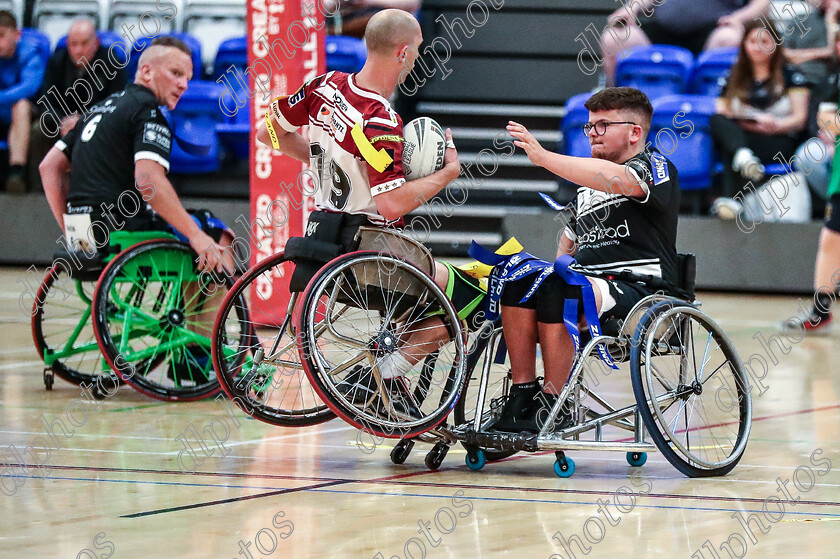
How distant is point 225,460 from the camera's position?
363 cm

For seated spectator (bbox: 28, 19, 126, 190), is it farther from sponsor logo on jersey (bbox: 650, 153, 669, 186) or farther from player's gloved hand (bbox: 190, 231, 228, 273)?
sponsor logo on jersey (bbox: 650, 153, 669, 186)

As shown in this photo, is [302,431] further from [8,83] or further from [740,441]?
[8,83]

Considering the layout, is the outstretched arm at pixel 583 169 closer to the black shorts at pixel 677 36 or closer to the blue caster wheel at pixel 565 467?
the blue caster wheel at pixel 565 467

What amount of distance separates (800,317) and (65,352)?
4.75 metres

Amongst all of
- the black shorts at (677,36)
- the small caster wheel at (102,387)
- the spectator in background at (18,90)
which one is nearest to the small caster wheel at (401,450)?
the small caster wheel at (102,387)

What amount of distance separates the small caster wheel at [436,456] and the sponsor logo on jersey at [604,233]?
81cm

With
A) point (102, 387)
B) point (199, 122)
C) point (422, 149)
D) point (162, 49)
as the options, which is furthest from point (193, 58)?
point (422, 149)

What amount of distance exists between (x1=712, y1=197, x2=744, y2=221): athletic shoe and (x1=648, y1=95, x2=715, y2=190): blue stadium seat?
0.32m

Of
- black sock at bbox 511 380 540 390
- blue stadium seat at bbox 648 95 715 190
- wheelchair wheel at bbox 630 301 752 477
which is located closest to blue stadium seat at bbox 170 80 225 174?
blue stadium seat at bbox 648 95 715 190

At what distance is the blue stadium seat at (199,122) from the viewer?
9.94 meters

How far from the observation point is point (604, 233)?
145 inches

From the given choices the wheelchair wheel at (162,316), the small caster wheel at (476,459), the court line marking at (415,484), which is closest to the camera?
the court line marking at (415,484)

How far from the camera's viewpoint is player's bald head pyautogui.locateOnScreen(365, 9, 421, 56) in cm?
357

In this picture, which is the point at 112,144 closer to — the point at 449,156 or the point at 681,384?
the point at 449,156
